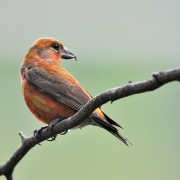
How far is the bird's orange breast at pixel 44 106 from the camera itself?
175 inches

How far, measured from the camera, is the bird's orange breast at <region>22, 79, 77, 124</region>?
4.46 m

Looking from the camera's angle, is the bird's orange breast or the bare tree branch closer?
the bare tree branch


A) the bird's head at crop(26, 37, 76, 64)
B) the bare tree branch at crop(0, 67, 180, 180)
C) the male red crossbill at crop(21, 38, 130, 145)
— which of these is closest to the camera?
the bare tree branch at crop(0, 67, 180, 180)

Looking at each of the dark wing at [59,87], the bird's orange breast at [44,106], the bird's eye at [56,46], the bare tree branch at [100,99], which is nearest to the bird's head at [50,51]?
the bird's eye at [56,46]

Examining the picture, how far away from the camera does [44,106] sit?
456 cm

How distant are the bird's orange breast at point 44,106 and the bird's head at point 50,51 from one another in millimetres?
561

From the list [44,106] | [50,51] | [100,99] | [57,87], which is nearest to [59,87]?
[57,87]

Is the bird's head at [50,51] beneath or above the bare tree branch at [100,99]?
above

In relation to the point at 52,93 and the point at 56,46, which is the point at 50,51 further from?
the point at 52,93

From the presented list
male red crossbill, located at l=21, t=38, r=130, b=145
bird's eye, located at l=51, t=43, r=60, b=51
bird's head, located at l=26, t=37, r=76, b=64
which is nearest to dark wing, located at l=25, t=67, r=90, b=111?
male red crossbill, located at l=21, t=38, r=130, b=145

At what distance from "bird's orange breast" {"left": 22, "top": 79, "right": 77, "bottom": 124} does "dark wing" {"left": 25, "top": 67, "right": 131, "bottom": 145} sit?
39 millimetres

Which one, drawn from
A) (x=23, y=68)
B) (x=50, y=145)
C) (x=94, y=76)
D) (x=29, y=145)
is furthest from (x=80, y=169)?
(x=29, y=145)

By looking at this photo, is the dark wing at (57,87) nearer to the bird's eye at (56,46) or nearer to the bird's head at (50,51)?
the bird's head at (50,51)

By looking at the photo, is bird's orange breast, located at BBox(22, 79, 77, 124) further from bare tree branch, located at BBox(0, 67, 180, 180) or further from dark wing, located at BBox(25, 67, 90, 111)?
bare tree branch, located at BBox(0, 67, 180, 180)
